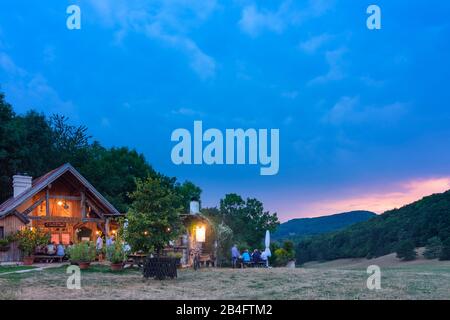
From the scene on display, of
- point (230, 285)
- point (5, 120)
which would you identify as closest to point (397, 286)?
point (230, 285)

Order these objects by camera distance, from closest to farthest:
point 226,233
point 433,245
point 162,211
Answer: point 162,211 < point 226,233 < point 433,245

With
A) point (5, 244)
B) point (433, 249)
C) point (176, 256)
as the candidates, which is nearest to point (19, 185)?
point (5, 244)

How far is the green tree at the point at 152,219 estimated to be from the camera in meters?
19.5

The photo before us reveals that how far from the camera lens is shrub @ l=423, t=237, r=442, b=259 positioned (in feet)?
145

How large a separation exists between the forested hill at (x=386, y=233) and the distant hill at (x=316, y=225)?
11474 millimetres

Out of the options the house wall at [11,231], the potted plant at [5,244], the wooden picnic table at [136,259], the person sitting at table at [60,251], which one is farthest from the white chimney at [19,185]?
the wooden picnic table at [136,259]

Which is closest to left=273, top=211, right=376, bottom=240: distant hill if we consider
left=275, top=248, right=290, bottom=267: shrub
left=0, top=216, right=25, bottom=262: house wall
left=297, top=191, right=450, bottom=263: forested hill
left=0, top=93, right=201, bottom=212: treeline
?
left=297, top=191, right=450, bottom=263: forested hill

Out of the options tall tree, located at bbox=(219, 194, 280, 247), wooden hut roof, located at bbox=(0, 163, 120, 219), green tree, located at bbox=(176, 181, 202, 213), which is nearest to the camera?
wooden hut roof, located at bbox=(0, 163, 120, 219)

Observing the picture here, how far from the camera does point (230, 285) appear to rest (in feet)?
58.3

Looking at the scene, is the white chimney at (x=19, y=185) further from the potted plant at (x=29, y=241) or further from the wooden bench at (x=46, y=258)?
the wooden bench at (x=46, y=258)

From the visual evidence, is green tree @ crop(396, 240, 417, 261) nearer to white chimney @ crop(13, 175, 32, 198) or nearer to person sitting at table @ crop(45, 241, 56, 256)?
person sitting at table @ crop(45, 241, 56, 256)

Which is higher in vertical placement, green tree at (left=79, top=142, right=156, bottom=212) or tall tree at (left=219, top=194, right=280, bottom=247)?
green tree at (left=79, top=142, right=156, bottom=212)
